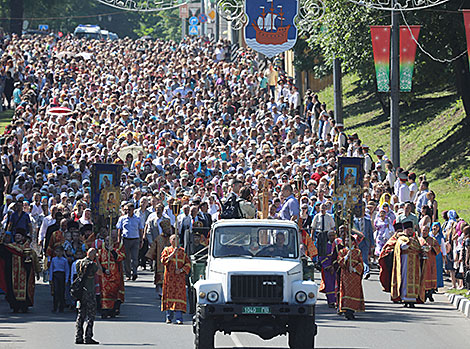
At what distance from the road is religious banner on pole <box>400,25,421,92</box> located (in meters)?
8.77

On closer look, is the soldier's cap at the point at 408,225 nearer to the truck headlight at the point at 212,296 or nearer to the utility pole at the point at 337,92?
the truck headlight at the point at 212,296

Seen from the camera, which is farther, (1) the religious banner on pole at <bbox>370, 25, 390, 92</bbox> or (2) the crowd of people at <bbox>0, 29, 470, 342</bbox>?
(1) the religious banner on pole at <bbox>370, 25, 390, 92</bbox>

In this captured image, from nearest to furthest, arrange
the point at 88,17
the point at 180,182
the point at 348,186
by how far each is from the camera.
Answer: the point at 348,186 < the point at 180,182 < the point at 88,17

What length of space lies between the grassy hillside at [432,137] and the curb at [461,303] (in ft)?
25.4

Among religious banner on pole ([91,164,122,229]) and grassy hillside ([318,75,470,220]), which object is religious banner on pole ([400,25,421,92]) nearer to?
grassy hillside ([318,75,470,220])

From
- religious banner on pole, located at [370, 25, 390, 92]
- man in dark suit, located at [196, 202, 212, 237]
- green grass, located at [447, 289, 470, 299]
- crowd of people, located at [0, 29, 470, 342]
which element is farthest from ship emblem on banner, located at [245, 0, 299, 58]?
green grass, located at [447, 289, 470, 299]

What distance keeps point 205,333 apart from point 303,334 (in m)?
1.26

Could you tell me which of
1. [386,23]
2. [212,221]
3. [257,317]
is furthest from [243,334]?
[386,23]

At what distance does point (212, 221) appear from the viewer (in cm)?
2542

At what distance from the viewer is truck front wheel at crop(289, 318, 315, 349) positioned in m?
15.0

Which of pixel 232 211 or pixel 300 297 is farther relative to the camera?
pixel 232 211

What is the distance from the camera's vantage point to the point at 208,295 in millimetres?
15109

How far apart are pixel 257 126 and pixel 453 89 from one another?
11983mm

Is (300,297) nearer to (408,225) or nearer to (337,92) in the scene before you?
(408,225)
